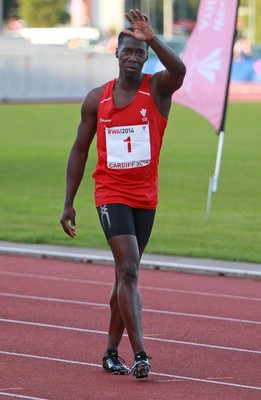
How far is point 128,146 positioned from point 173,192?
42.7 feet

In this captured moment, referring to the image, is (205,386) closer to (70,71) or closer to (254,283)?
(254,283)

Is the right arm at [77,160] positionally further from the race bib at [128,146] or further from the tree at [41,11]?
the tree at [41,11]

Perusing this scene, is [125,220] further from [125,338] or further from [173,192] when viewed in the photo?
[173,192]

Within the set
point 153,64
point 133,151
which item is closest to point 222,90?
point 133,151

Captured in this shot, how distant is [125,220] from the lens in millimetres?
7141

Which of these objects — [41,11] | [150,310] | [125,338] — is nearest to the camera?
[125,338]

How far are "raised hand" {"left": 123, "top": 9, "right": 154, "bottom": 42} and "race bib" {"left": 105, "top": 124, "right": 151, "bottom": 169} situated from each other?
1.82 ft

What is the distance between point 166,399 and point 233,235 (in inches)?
331

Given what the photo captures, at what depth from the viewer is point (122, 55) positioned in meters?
7.08

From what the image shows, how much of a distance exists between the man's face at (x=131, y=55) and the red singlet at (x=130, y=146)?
0.47 feet

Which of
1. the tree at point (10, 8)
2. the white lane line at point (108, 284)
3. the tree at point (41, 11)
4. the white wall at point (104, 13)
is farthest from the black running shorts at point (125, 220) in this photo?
the white wall at point (104, 13)

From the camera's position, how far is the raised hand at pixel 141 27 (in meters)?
6.82

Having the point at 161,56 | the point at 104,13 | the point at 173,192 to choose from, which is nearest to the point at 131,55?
the point at 161,56

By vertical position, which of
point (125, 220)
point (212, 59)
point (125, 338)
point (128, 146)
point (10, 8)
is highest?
point (128, 146)
